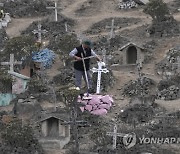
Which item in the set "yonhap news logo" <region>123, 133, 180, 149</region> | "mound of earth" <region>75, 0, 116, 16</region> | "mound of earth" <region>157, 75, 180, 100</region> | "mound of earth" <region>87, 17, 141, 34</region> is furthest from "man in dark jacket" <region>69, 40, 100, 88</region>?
"mound of earth" <region>75, 0, 116, 16</region>

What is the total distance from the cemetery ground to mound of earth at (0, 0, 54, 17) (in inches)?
29.9

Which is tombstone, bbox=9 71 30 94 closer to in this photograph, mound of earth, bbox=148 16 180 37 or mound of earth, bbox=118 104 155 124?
mound of earth, bbox=118 104 155 124

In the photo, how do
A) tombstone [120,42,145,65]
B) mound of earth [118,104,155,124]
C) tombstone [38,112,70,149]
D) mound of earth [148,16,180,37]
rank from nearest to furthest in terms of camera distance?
tombstone [38,112,70,149]
mound of earth [118,104,155,124]
tombstone [120,42,145,65]
mound of earth [148,16,180,37]

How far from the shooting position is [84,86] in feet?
66.2

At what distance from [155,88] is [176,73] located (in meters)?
1.52

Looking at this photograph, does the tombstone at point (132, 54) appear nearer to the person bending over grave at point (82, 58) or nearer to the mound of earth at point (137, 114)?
the person bending over grave at point (82, 58)

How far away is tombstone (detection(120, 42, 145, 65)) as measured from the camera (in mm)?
23500

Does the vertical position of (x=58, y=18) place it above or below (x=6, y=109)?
above

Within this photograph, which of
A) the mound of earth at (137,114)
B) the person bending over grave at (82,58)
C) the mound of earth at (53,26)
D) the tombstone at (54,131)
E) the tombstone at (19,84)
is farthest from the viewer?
the mound of earth at (53,26)

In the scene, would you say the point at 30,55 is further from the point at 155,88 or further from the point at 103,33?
the point at 103,33

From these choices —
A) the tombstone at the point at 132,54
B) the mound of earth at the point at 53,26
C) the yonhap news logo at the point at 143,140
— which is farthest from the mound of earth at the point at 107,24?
the yonhap news logo at the point at 143,140

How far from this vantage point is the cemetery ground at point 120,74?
50.1ft

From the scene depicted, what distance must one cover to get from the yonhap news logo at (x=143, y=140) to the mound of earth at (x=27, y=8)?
20.6m

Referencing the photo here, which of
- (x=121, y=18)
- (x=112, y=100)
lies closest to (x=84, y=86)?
(x=112, y=100)
